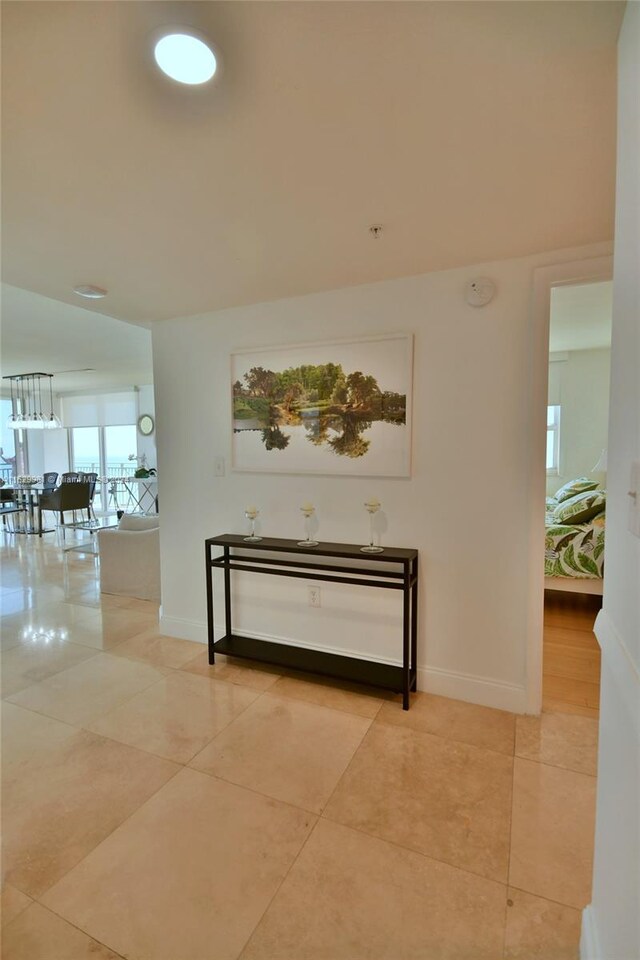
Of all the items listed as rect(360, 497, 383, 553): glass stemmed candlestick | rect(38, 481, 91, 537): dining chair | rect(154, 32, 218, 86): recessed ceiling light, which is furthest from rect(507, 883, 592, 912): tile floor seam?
rect(38, 481, 91, 537): dining chair

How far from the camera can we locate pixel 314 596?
276 cm

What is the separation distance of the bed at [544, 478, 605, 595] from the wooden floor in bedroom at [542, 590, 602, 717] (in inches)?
9.2

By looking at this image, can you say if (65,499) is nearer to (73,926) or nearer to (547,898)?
(73,926)

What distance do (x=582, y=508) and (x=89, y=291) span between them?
149 inches

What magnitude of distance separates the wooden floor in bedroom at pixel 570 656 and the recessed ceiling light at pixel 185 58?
113 inches

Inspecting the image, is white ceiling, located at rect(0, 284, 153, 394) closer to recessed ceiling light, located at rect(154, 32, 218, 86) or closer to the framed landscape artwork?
the framed landscape artwork

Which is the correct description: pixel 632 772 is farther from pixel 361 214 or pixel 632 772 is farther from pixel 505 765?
pixel 361 214

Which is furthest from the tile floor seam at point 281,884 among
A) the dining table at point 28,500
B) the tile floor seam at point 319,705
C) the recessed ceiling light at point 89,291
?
the dining table at point 28,500

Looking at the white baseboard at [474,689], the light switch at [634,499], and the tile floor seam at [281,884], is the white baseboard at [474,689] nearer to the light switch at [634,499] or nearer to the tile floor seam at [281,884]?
the tile floor seam at [281,884]

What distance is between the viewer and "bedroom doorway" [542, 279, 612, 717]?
103 inches

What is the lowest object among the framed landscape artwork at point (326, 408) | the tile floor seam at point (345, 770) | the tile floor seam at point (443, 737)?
the tile floor seam at point (443, 737)

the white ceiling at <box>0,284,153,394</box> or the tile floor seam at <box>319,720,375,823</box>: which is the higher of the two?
the white ceiling at <box>0,284,153,394</box>

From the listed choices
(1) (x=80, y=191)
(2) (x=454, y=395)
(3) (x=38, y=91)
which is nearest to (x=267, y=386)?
(2) (x=454, y=395)

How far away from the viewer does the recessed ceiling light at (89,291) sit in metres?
2.45
